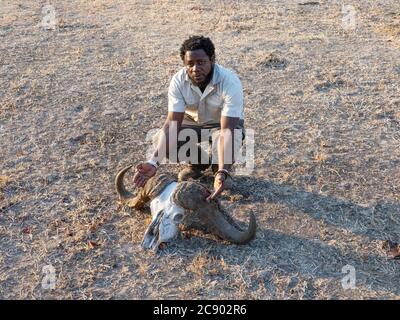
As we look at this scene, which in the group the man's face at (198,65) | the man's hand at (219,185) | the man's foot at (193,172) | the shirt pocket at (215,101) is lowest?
the man's foot at (193,172)

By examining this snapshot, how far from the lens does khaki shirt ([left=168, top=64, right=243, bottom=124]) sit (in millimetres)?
3742

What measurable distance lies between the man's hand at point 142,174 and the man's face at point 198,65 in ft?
2.24

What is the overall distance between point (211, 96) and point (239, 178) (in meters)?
0.83

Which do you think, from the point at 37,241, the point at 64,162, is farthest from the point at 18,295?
the point at 64,162

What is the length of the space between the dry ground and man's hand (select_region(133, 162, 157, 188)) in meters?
0.36

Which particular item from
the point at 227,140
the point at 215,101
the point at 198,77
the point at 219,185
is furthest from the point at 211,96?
the point at 219,185

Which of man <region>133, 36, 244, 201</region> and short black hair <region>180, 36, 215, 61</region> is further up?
short black hair <region>180, 36, 215, 61</region>

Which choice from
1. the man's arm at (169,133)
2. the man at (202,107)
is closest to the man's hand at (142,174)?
the man at (202,107)

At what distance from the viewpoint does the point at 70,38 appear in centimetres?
768

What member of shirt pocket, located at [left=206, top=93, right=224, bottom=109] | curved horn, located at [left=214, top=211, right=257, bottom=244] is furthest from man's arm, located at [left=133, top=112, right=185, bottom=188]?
curved horn, located at [left=214, top=211, right=257, bottom=244]

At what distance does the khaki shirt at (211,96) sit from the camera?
3.74 metres

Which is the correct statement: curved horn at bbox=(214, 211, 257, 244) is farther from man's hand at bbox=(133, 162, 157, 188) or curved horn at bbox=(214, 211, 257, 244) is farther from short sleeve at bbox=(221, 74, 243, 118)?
short sleeve at bbox=(221, 74, 243, 118)

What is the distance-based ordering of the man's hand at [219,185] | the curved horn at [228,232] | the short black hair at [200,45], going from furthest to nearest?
the short black hair at [200,45], the curved horn at [228,232], the man's hand at [219,185]

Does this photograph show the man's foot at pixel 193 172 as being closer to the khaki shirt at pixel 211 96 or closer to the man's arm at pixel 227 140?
the khaki shirt at pixel 211 96
